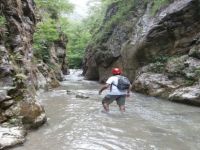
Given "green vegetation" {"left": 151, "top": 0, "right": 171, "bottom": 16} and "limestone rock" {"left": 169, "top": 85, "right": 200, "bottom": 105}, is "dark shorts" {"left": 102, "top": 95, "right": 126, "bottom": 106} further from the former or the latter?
"green vegetation" {"left": 151, "top": 0, "right": 171, "bottom": 16}

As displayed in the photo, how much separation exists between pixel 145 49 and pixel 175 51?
1.72 meters

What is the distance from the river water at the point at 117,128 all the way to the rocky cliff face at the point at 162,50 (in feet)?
7.32

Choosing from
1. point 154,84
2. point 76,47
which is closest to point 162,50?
point 154,84

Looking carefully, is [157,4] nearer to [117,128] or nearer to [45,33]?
[45,33]

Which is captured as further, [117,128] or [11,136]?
[117,128]

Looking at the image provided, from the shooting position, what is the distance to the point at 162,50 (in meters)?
16.3

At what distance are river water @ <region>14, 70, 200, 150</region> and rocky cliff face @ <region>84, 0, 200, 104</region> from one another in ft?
7.32

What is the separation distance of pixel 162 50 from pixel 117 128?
9.43 meters

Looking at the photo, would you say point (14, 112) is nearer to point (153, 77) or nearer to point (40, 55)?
point (153, 77)

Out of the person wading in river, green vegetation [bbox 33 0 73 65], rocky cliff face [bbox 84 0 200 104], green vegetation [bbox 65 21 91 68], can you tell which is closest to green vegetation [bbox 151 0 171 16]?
rocky cliff face [bbox 84 0 200 104]

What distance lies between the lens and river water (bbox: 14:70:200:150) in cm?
620

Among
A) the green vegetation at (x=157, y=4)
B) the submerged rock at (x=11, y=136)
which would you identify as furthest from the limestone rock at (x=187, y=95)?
the submerged rock at (x=11, y=136)

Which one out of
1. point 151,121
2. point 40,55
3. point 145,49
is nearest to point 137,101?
point 151,121

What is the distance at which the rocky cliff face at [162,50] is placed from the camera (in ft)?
44.1
